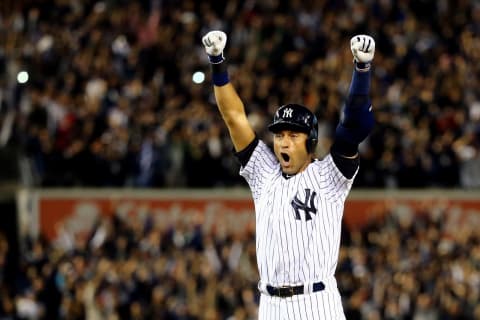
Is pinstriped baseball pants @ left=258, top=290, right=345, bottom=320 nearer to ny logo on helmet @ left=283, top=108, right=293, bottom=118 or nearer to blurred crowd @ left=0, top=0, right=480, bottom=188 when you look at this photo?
ny logo on helmet @ left=283, top=108, right=293, bottom=118

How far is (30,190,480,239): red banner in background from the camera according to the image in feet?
76.1

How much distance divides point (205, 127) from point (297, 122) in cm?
1443

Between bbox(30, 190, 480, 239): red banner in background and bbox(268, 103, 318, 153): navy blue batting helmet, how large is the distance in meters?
14.6

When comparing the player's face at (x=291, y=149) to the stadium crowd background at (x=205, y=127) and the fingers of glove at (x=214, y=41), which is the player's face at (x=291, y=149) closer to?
the fingers of glove at (x=214, y=41)

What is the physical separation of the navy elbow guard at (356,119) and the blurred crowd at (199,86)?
43.3ft

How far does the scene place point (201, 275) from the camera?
749 inches

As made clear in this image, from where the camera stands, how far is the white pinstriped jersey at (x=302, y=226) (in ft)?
27.1

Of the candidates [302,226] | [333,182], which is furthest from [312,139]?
[302,226]

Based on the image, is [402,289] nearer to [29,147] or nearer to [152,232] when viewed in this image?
[152,232]

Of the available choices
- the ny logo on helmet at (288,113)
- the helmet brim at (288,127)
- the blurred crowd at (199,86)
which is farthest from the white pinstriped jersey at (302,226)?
the blurred crowd at (199,86)

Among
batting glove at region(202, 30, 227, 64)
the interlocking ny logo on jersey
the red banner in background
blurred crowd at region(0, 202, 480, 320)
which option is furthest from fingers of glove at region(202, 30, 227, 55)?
the red banner in background

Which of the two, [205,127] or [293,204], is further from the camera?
[205,127]

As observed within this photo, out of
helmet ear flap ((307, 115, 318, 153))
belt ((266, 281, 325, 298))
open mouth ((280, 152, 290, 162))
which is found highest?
helmet ear flap ((307, 115, 318, 153))

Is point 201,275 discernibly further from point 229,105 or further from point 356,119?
point 356,119
